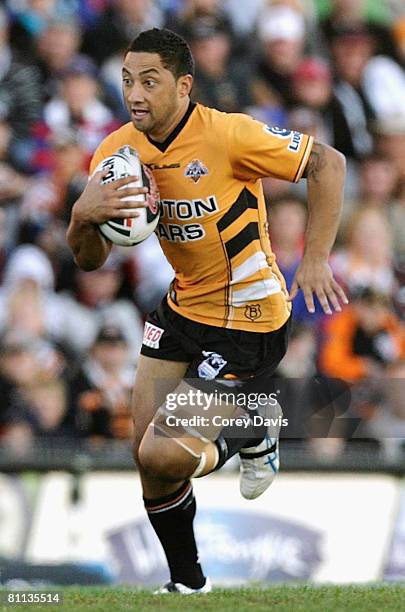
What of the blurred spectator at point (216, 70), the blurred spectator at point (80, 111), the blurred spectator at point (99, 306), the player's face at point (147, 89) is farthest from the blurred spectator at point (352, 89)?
the player's face at point (147, 89)

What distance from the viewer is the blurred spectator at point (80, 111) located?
12.4 meters

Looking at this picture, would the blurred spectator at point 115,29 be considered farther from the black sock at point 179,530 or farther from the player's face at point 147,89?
the black sock at point 179,530

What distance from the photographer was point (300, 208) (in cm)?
1230

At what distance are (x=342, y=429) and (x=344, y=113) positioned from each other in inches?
154

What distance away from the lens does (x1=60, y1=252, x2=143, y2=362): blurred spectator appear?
38.3 ft

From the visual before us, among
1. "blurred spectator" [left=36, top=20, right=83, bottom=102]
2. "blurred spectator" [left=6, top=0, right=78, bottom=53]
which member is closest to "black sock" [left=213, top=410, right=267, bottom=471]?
"blurred spectator" [left=36, top=20, right=83, bottom=102]

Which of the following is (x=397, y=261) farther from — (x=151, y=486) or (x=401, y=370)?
(x=151, y=486)

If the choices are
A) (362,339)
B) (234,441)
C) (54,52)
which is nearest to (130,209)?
(234,441)

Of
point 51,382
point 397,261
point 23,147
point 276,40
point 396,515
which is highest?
point 276,40

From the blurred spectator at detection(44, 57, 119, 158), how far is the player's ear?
556 centimetres

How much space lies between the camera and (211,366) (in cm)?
691

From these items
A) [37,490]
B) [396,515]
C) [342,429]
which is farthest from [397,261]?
[37,490]

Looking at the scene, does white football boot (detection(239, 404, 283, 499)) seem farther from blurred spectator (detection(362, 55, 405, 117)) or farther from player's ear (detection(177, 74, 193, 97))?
blurred spectator (detection(362, 55, 405, 117))

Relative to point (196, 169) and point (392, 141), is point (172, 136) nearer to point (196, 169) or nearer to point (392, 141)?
point (196, 169)
